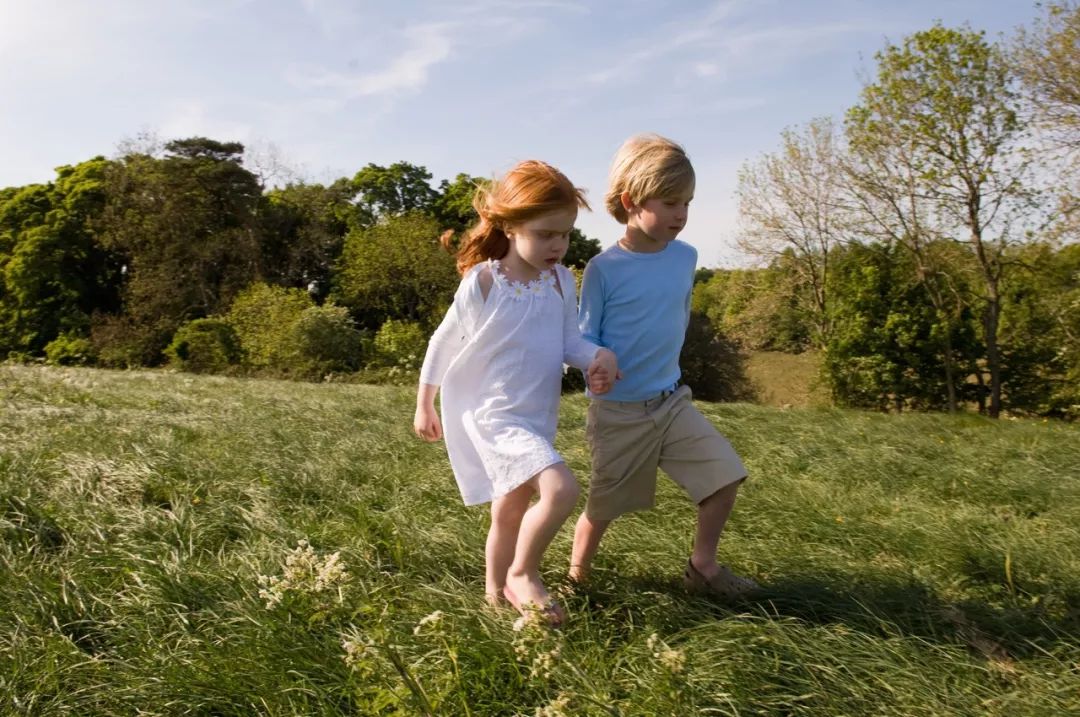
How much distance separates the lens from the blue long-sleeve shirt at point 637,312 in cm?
286

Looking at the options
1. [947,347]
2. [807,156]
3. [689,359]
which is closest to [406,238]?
[689,359]

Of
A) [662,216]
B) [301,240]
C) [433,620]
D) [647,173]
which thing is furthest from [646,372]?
[301,240]

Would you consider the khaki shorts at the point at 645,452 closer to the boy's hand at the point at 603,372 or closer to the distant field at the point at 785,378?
the boy's hand at the point at 603,372

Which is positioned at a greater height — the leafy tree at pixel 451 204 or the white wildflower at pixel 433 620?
the leafy tree at pixel 451 204

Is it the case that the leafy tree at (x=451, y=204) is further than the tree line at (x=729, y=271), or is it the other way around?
the leafy tree at (x=451, y=204)

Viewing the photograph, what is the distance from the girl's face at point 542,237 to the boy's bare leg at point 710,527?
1.02 m

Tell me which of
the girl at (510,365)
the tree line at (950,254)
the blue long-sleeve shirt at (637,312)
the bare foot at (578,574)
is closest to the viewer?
the girl at (510,365)

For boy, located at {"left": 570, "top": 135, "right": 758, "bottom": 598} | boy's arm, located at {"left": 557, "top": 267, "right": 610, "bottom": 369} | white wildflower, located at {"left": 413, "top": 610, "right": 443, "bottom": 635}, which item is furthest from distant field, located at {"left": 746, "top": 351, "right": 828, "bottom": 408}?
white wildflower, located at {"left": 413, "top": 610, "right": 443, "bottom": 635}

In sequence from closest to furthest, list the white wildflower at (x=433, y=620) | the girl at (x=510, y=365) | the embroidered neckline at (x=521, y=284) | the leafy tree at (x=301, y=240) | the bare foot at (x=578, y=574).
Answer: the white wildflower at (x=433, y=620)
the girl at (x=510, y=365)
the embroidered neckline at (x=521, y=284)
the bare foot at (x=578, y=574)
the leafy tree at (x=301, y=240)

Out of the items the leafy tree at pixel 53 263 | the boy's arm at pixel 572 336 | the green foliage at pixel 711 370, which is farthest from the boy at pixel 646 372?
the leafy tree at pixel 53 263

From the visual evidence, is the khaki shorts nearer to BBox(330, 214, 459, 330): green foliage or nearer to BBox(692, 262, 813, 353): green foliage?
BBox(692, 262, 813, 353): green foliage

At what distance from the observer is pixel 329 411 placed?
25.8 feet

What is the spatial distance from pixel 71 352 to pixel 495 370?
2536 centimetres

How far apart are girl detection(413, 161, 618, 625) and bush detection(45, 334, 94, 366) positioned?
24917 mm
